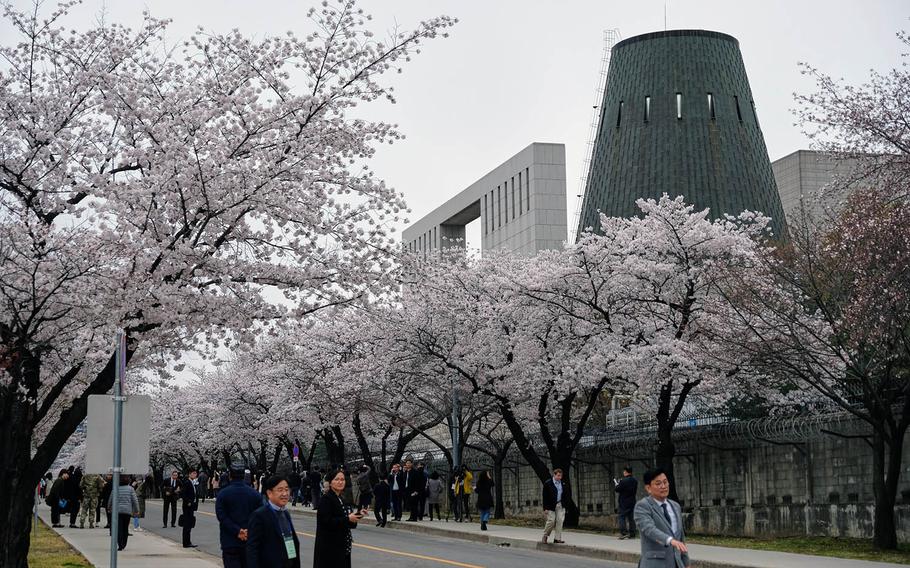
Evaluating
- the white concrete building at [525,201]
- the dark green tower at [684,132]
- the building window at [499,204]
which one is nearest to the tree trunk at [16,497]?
the dark green tower at [684,132]

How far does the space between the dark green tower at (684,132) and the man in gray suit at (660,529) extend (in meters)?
59.3

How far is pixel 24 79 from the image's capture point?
17141 millimetres

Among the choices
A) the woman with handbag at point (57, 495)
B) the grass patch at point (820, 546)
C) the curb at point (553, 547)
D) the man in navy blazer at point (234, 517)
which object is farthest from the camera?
the woman with handbag at point (57, 495)

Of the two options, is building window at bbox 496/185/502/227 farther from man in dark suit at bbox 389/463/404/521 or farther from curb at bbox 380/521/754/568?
curb at bbox 380/521/754/568

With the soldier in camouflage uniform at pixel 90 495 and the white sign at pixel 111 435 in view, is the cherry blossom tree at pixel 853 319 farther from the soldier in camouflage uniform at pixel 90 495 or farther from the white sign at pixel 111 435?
the soldier in camouflage uniform at pixel 90 495

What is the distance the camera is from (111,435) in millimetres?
10781

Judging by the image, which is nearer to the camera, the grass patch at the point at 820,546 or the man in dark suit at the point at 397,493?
the grass patch at the point at 820,546

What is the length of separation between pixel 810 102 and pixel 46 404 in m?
14.8

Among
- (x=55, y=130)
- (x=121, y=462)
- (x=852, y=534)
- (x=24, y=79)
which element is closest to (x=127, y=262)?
(x=55, y=130)

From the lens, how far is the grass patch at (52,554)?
19.8 m

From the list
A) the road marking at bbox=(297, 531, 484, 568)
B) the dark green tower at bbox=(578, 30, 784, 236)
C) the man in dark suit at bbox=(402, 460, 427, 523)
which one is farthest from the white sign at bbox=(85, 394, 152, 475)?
the dark green tower at bbox=(578, 30, 784, 236)

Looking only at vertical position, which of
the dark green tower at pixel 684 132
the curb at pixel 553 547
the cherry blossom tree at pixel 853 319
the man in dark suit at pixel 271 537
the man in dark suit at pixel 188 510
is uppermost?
the dark green tower at pixel 684 132

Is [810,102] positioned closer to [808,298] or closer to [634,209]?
[808,298]

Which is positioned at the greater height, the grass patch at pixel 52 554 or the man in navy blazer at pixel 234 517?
the man in navy blazer at pixel 234 517
